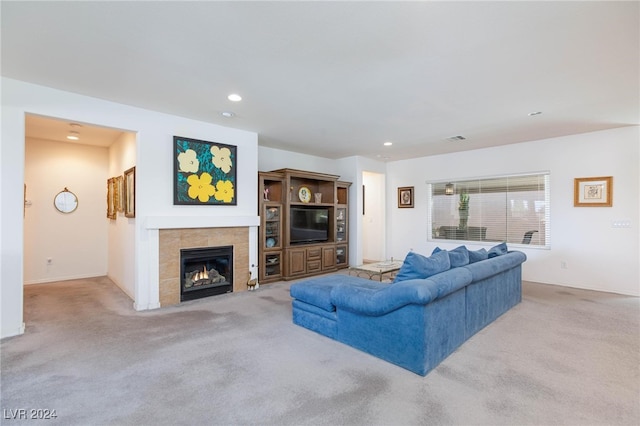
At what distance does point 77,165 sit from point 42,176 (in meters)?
0.56

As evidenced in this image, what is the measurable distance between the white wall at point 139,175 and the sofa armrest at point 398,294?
8.58 feet

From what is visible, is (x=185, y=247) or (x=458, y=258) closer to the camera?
(x=458, y=258)

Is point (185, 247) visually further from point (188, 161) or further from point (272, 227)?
point (272, 227)

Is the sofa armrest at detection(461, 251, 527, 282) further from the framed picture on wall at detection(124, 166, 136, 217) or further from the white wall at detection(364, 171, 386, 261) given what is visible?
the framed picture on wall at detection(124, 166, 136, 217)

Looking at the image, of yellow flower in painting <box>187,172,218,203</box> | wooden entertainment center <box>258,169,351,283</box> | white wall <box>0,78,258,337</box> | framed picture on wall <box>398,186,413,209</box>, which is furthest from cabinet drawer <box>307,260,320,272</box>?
framed picture on wall <box>398,186,413,209</box>

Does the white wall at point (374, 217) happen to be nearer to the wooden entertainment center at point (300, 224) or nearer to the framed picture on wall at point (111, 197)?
the wooden entertainment center at point (300, 224)

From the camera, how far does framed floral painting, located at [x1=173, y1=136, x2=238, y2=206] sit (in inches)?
169

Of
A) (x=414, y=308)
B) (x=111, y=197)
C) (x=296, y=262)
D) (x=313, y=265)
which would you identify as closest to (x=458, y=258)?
(x=414, y=308)

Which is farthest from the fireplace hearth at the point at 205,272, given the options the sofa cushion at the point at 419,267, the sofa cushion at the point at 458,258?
the sofa cushion at the point at 458,258

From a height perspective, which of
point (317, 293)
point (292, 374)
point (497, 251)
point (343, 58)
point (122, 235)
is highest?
point (343, 58)

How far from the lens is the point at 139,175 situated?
401 cm

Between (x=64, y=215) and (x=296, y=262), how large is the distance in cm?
446

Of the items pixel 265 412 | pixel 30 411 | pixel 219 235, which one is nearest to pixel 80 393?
pixel 30 411

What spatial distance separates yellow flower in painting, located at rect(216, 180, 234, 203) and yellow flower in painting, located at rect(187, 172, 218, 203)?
8 cm
